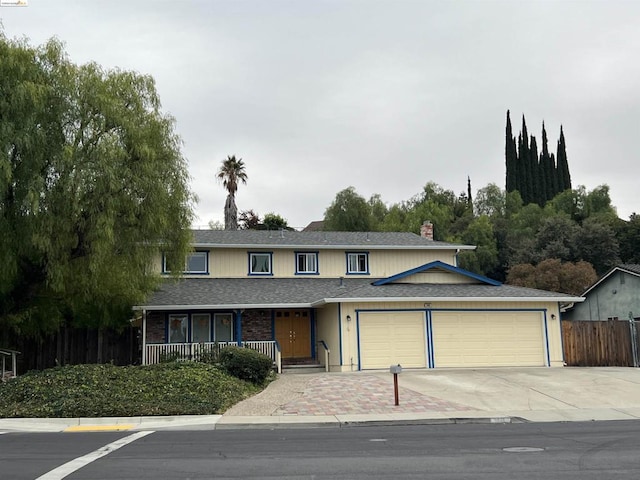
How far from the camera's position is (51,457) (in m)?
10.4

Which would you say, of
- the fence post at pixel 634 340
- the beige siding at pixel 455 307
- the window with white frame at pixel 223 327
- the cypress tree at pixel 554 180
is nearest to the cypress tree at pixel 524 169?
the cypress tree at pixel 554 180

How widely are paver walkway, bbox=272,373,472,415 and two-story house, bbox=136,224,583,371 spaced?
406cm

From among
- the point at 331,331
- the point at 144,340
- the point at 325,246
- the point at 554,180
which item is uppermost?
the point at 554,180

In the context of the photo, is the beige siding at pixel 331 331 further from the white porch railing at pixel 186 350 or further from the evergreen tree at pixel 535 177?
the evergreen tree at pixel 535 177

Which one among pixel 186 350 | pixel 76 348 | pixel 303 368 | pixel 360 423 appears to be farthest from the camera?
pixel 76 348

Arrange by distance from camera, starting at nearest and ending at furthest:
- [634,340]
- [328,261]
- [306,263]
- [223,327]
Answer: [634,340] < [223,327] < [306,263] < [328,261]

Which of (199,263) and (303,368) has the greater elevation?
(199,263)

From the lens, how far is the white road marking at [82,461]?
8.85m

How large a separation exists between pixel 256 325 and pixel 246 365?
6845mm

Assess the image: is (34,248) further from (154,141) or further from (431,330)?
(431,330)

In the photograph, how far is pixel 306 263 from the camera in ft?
98.8

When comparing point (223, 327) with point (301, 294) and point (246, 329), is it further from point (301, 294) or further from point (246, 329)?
point (301, 294)

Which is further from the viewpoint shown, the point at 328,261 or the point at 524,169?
the point at 524,169

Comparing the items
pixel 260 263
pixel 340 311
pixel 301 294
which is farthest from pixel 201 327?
pixel 340 311
